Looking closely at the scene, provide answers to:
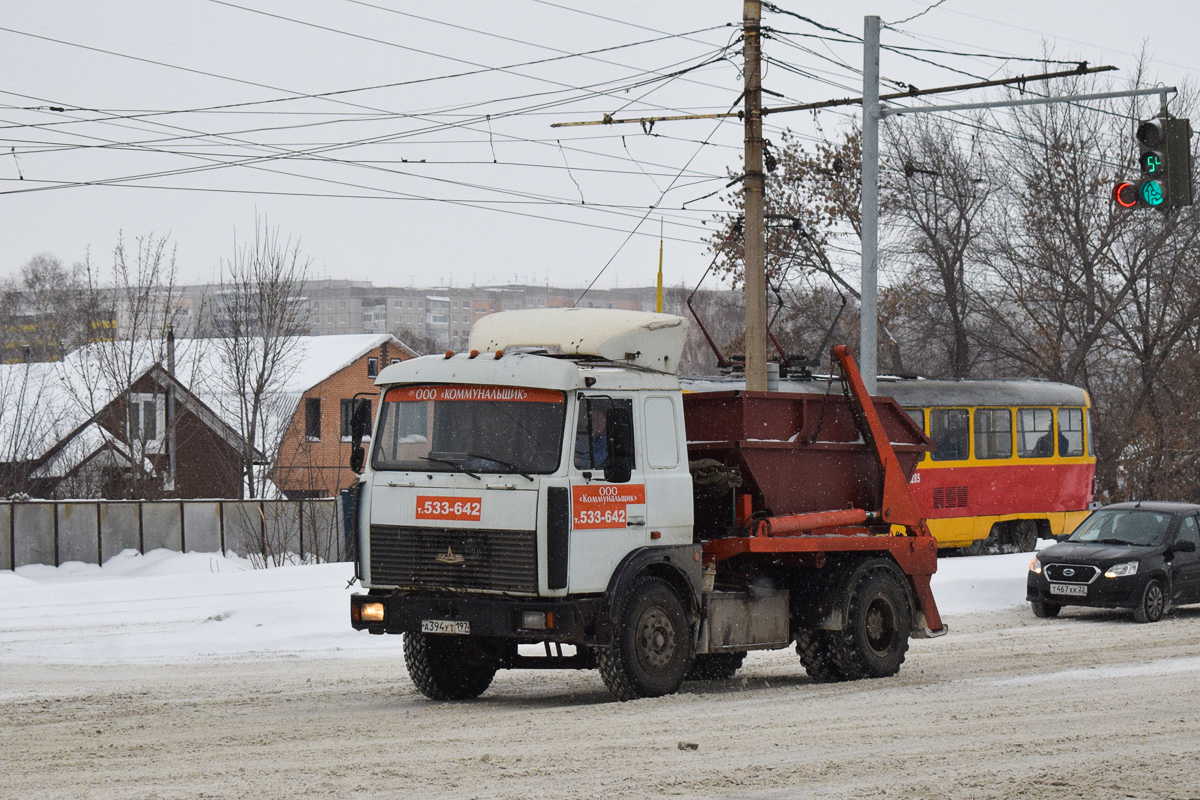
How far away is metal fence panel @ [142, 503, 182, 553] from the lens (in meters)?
27.3

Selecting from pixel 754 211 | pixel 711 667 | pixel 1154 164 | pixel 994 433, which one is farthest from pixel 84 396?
pixel 1154 164

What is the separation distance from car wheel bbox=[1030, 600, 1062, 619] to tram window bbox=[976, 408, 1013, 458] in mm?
9611

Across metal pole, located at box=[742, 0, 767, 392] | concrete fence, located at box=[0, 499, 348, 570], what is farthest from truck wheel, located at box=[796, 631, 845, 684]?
concrete fence, located at box=[0, 499, 348, 570]

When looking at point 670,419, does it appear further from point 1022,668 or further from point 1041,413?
point 1041,413

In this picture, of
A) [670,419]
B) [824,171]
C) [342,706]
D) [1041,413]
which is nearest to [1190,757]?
[670,419]

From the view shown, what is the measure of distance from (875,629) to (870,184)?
774cm

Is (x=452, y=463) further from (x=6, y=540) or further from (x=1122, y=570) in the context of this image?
(x=6, y=540)

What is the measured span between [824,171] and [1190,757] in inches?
1277

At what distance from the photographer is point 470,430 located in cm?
1108

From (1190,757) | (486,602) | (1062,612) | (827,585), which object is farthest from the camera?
(1062,612)

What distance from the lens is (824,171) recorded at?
3969cm

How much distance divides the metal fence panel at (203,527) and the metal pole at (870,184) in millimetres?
14360

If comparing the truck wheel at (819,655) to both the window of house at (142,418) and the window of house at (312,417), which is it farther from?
the window of house at (312,417)

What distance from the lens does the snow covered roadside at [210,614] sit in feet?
53.6
